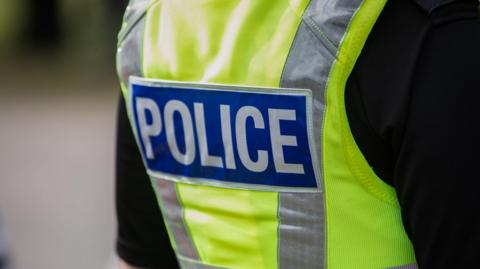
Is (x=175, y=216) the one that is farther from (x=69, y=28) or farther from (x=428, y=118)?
(x=69, y=28)

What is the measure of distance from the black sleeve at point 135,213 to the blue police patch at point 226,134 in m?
0.08

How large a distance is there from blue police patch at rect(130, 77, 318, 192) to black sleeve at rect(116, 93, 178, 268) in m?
0.08

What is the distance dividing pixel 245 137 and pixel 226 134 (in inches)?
1.3

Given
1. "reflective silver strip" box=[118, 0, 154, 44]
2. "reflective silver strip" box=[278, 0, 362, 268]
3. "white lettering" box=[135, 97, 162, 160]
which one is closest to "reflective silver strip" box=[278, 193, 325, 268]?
"reflective silver strip" box=[278, 0, 362, 268]

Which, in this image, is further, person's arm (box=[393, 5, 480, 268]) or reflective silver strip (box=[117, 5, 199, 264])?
reflective silver strip (box=[117, 5, 199, 264])

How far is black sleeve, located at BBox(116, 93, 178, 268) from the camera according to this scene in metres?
1.64

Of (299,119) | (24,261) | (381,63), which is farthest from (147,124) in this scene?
(24,261)

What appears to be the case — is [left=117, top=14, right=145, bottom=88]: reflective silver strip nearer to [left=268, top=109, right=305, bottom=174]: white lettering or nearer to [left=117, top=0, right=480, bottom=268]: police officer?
[left=117, top=0, right=480, bottom=268]: police officer

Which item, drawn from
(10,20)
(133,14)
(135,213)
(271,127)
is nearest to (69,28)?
(10,20)

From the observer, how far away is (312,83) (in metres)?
1.29

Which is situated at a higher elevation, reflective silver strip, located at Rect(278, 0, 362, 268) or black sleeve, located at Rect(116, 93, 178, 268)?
reflective silver strip, located at Rect(278, 0, 362, 268)

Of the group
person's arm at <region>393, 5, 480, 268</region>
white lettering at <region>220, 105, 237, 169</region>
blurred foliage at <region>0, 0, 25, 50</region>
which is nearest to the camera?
person's arm at <region>393, 5, 480, 268</region>

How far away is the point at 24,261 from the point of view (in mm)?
5824

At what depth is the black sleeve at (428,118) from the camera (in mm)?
1161
